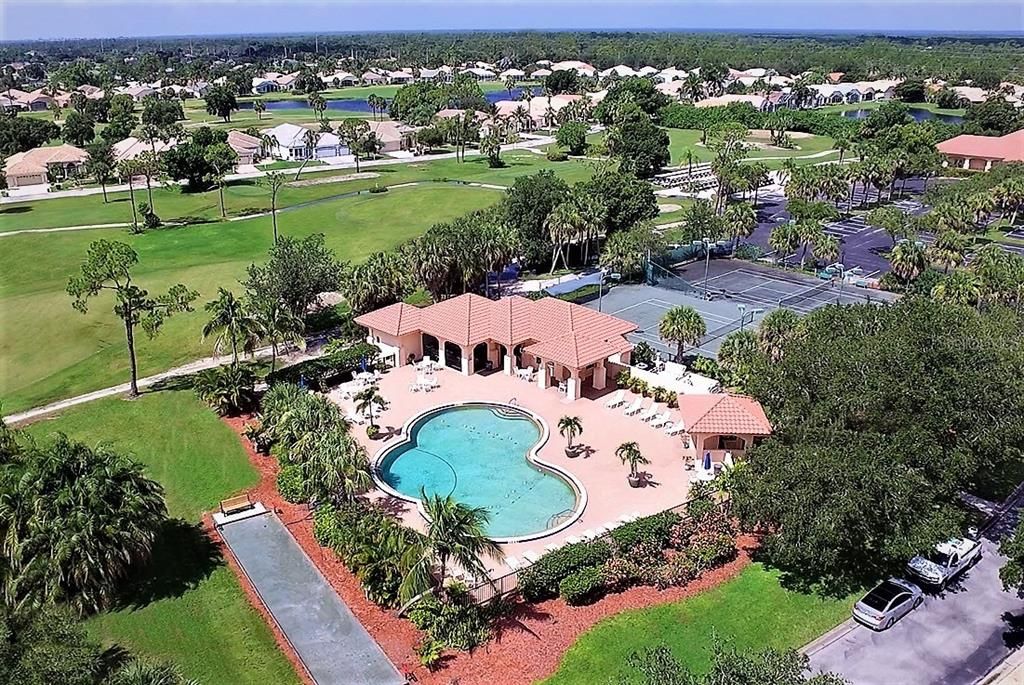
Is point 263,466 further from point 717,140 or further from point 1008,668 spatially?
point 717,140

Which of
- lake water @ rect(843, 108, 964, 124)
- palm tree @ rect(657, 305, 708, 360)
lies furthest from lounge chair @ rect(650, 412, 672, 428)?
lake water @ rect(843, 108, 964, 124)

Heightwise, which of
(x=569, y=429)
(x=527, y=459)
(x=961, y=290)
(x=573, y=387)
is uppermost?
(x=961, y=290)

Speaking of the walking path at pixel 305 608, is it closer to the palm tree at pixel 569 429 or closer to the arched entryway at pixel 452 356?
the palm tree at pixel 569 429

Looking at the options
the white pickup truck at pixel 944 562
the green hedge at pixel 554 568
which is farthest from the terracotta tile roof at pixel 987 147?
the green hedge at pixel 554 568

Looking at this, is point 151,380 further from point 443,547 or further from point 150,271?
point 443,547

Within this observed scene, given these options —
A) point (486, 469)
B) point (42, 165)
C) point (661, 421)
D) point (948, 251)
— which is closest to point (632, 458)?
point (661, 421)

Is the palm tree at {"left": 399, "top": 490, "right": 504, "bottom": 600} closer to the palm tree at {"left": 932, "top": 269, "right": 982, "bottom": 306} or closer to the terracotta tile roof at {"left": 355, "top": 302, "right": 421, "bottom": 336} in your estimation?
Result: the terracotta tile roof at {"left": 355, "top": 302, "right": 421, "bottom": 336}

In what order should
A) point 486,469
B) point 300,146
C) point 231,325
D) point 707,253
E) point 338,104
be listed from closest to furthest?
point 486,469
point 231,325
point 707,253
point 300,146
point 338,104
